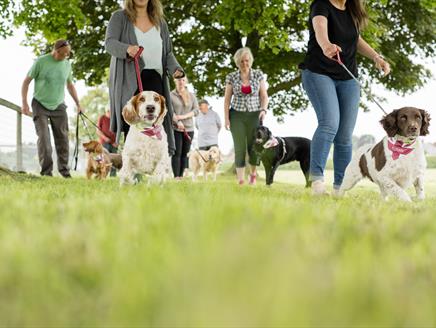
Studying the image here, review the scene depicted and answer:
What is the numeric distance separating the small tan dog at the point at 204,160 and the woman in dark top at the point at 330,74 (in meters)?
7.02

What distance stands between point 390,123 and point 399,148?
29cm

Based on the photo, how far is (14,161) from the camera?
1259 cm

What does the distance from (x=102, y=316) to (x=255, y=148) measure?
8.21 metres

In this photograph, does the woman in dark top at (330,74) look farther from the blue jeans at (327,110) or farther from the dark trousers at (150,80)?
the dark trousers at (150,80)

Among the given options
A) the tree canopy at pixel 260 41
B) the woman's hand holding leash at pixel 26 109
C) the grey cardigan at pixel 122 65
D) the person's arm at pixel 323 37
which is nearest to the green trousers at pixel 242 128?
the grey cardigan at pixel 122 65

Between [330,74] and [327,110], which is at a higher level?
[330,74]

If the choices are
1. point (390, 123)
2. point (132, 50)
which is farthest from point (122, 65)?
point (390, 123)

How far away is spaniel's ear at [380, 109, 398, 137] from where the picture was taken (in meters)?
5.18

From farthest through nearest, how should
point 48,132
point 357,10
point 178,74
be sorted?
point 48,132 → point 178,74 → point 357,10

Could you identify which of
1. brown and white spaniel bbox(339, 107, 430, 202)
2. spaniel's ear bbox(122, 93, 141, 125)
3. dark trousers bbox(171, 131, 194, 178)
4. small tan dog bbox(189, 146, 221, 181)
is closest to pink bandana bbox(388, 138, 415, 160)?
brown and white spaniel bbox(339, 107, 430, 202)

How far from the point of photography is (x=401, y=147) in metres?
5.13

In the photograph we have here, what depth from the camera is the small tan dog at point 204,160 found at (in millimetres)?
12719

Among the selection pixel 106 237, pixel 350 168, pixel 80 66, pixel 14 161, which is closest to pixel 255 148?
pixel 350 168

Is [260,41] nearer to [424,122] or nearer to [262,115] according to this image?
[262,115]
